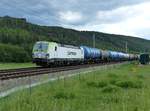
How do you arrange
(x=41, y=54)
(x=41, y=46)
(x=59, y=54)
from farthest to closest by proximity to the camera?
(x=59, y=54), (x=41, y=46), (x=41, y=54)

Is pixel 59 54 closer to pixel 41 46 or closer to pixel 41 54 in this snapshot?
pixel 41 46

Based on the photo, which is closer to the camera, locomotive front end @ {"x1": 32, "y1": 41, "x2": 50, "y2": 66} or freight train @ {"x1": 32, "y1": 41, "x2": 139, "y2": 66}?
locomotive front end @ {"x1": 32, "y1": 41, "x2": 50, "y2": 66}

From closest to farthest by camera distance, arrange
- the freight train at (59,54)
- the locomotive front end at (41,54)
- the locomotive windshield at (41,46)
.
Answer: the locomotive front end at (41,54)
the freight train at (59,54)
the locomotive windshield at (41,46)

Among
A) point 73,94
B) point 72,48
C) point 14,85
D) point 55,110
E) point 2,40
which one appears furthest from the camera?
point 2,40

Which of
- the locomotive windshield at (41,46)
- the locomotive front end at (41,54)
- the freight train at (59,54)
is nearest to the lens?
the locomotive front end at (41,54)

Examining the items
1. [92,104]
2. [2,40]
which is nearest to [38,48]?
[92,104]

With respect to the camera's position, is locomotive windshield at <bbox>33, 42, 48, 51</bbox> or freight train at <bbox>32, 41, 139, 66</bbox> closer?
freight train at <bbox>32, 41, 139, 66</bbox>

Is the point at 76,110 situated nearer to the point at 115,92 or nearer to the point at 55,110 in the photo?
the point at 55,110

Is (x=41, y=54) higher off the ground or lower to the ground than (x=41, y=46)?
lower

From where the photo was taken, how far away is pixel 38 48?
149ft

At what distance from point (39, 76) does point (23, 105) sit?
14.4 meters

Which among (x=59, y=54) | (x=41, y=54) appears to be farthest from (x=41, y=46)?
(x=59, y=54)

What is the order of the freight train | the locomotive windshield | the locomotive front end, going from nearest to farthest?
A: the locomotive front end → the freight train → the locomotive windshield

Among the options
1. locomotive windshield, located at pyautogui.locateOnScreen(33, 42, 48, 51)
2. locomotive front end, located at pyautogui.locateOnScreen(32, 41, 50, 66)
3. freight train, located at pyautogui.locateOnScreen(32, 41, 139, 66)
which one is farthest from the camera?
locomotive windshield, located at pyautogui.locateOnScreen(33, 42, 48, 51)
